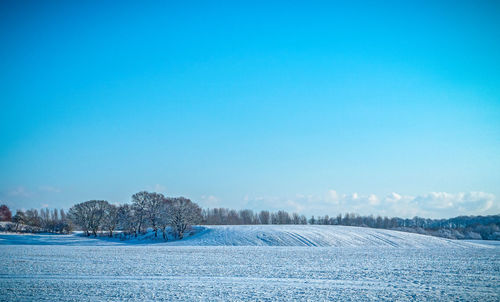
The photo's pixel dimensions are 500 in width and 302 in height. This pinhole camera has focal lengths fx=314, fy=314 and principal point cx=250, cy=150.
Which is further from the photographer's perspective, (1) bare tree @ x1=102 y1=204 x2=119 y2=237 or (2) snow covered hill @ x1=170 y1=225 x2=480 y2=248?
(1) bare tree @ x1=102 y1=204 x2=119 y2=237

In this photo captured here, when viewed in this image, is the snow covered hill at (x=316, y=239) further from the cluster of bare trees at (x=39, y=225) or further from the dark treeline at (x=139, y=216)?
the cluster of bare trees at (x=39, y=225)

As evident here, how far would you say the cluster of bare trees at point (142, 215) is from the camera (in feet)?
231

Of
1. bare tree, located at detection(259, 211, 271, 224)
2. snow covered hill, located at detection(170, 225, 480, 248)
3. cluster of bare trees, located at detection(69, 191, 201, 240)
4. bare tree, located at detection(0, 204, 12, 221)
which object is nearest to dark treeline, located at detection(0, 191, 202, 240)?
cluster of bare trees, located at detection(69, 191, 201, 240)

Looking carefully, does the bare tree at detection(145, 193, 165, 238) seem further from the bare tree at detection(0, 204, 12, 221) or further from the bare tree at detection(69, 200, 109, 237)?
the bare tree at detection(0, 204, 12, 221)

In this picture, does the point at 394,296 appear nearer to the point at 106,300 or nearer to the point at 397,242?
the point at 106,300

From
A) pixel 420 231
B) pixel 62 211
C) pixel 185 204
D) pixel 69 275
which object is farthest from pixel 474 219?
pixel 62 211

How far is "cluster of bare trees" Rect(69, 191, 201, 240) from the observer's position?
7044 centimetres

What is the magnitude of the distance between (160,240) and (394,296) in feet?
204

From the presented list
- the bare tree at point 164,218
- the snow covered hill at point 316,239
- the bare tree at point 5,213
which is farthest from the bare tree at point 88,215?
the bare tree at point 5,213

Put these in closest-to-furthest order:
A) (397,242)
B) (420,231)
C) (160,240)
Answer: (397,242) < (160,240) < (420,231)

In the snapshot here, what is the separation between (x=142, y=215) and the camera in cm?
7744

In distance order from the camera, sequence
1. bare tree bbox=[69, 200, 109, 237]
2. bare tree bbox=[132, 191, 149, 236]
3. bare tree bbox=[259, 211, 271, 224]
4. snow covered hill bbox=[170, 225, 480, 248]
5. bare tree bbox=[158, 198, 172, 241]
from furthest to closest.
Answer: bare tree bbox=[259, 211, 271, 224] → bare tree bbox=[69, 200, 109, 237] → bare tree bbox=[132, 191, 149, 236] → bare tree bbox=[158, 198, 172, 241] → snow covered hill bbox=[170, 225, 480, 248]

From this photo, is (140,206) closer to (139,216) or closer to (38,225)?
(139,216)

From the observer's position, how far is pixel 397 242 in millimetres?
54219
